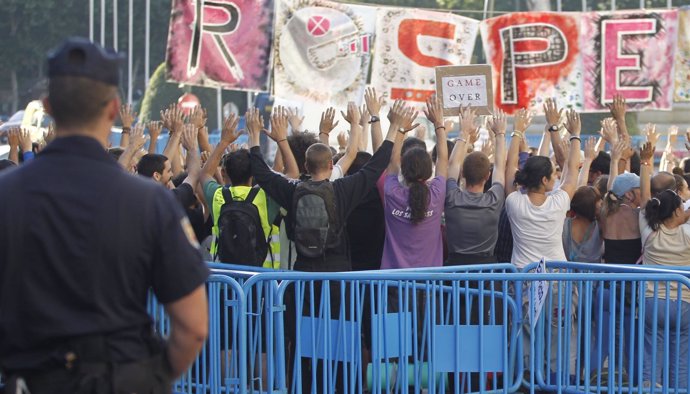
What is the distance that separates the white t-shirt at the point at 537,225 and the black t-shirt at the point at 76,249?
466cm

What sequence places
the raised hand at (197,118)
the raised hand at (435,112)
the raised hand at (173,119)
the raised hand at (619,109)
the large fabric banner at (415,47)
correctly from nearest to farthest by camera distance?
the raised hand at (435,112) < the raised hand at (173,119) < the raised hand at (197,118) < the raised hand at (619,109) < the large fabric banner at (415,47)

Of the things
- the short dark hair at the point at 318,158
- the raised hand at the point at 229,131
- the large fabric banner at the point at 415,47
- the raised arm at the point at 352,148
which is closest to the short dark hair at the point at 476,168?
the raised arm at the point at 352,148

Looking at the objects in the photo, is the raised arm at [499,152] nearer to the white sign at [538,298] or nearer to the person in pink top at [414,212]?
the person in pink top at [414,212]

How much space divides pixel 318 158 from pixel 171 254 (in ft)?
12.6

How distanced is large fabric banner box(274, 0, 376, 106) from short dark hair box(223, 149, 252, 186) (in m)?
5.09

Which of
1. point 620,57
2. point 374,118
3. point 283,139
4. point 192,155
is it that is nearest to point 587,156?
point 374,118

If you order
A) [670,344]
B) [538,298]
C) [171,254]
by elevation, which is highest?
[171,254]

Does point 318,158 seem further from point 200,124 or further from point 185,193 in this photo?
point 200,124

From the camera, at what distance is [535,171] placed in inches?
303

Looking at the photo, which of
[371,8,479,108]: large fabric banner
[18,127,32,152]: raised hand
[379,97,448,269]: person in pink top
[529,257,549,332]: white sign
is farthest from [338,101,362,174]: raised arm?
[371,8,479,108]: large fabric banner

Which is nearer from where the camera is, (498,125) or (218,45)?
(498,125)

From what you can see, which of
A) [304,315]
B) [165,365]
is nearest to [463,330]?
[304,315]

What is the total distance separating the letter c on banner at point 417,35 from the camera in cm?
1291

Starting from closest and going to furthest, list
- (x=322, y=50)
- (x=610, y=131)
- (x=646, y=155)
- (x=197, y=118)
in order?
(x=646, y=155) → (x=197, y=118) → (x=610, y=131) → (x=322, y=50)
